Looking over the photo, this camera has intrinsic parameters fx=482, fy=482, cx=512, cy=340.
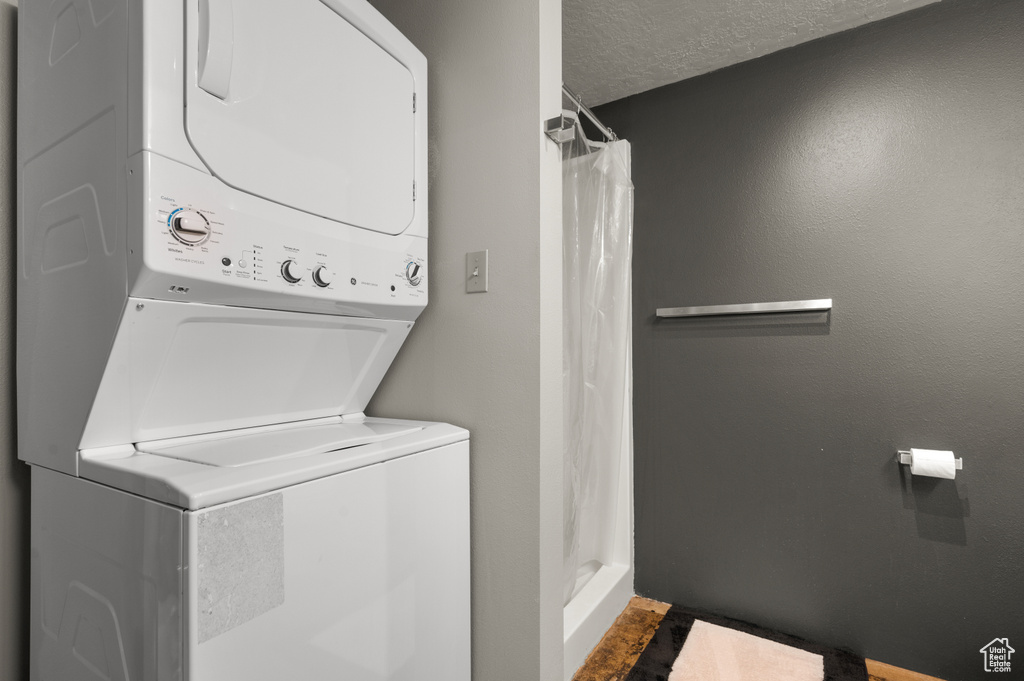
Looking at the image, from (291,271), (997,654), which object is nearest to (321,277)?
(291,271)

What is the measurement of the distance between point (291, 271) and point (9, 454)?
2.39 ft

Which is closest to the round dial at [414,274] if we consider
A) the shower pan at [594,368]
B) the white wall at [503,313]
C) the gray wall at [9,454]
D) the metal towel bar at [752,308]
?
the white wall at [503,313]

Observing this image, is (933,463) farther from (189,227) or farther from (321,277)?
(189,227)

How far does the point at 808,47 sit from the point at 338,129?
1730mm

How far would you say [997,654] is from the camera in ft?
4.79

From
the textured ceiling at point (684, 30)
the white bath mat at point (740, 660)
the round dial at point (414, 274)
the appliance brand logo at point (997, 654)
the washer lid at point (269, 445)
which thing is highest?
the textured ceiling at point (684, 30)

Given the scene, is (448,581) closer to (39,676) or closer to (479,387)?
(479,387)

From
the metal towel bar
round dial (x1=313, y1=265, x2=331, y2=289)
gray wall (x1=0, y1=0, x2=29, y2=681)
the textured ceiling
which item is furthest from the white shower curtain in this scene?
gray wall (x1=0, y1=0, x2=29, y2=681)

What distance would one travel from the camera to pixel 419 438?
1051 millimetres

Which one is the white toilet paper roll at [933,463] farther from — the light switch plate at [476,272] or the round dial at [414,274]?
the round dial at [414,274]

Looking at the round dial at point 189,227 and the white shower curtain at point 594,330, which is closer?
the round dial at point 189,227

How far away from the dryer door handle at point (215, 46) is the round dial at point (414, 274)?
1.61ft

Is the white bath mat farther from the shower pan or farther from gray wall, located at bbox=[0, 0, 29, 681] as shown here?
gray wall, located at bbox=[0, 0, 29, 681]

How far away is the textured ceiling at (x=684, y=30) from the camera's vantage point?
5.15ft
